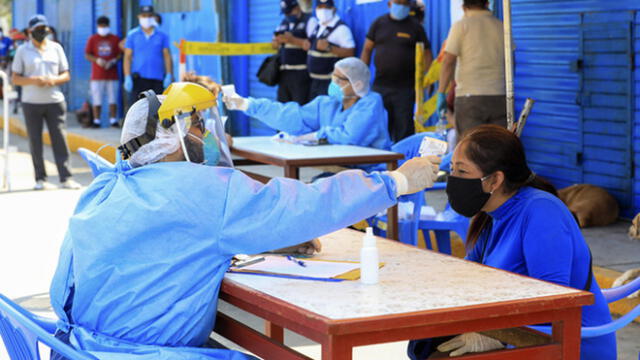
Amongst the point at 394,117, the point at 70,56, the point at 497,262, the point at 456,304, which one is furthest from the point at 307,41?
the point at 70,56

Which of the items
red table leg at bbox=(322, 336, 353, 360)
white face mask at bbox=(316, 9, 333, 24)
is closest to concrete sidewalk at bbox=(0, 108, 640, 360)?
white face mask at bbox=(316, 9, 333, 24)

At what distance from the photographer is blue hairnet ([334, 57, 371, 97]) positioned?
735cm

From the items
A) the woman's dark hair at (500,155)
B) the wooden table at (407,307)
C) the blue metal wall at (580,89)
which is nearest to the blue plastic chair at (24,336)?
the wooden table at (407,307)

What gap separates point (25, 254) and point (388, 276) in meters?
5.46

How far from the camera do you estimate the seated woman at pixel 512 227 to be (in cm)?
327

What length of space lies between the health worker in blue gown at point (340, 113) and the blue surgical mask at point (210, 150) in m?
3.86

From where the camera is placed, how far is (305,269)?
3129mm

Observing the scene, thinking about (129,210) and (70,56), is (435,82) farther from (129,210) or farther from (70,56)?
(70,56)

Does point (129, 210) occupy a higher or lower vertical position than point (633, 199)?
higher

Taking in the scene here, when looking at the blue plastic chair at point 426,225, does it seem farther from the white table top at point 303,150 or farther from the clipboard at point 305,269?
the clipboard at point 305,269

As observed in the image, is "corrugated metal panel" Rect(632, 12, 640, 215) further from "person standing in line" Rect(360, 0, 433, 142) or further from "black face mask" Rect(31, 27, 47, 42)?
"black face mask" Rect(31, 27, 47, 42)

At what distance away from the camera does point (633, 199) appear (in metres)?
7.64

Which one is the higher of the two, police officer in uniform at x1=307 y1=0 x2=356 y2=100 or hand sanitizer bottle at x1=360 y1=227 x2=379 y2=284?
police officer in uniform at x1=307 y1=0 x2=356 y2=100

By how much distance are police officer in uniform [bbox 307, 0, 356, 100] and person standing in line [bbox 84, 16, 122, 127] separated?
762cm
